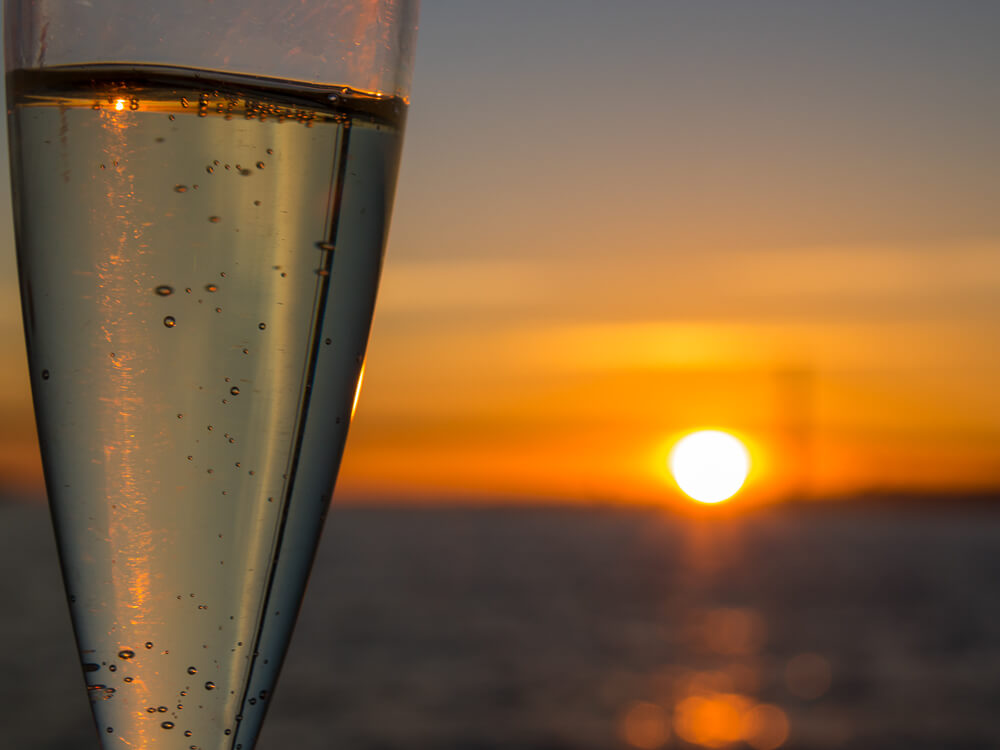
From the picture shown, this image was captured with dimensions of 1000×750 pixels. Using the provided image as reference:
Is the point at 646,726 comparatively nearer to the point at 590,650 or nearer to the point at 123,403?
the point at 590,650

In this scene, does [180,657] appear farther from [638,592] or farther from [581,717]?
[638,592]

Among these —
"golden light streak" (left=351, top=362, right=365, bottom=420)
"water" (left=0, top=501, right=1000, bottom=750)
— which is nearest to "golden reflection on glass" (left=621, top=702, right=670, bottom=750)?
"water" (left=0, top=501, right=1000, bottom=750)

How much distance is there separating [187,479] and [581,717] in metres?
30.6

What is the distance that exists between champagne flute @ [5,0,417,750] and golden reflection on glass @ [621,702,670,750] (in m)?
29.4

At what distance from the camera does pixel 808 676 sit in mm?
34656

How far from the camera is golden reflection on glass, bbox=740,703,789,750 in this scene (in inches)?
1114

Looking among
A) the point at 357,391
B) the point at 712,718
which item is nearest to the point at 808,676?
the point at 712,718

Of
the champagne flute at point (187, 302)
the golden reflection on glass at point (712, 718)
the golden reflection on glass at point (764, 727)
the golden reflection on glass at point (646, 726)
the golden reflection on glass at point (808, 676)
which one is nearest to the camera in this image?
the champagne flute at point (187, 302)

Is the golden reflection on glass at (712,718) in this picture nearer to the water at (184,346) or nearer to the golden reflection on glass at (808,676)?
the golden reflection on glass at (808,676)

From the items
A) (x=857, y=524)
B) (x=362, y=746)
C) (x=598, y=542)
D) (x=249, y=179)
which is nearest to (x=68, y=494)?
(x=249, y=179)

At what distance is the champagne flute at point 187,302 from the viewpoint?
0.47 m

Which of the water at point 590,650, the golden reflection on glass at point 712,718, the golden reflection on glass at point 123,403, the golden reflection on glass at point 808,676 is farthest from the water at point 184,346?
the golden reflection on glass at point 808,676

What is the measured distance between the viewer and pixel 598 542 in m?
77.2

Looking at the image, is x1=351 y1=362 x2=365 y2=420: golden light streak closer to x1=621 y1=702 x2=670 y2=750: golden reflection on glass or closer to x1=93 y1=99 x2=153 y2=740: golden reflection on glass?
x1=93 y1=99 x2=153 y2=740: golden reflection on glass
